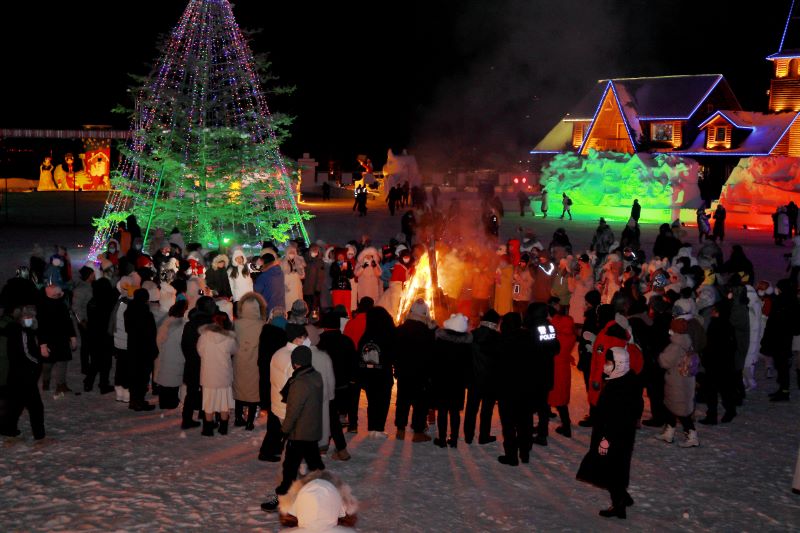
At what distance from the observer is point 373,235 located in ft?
87.0

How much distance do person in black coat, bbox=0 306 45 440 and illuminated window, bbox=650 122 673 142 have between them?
47.1 metres

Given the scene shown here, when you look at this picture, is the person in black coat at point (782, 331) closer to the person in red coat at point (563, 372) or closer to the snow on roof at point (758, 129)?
the person in red coat at point (563, 372)

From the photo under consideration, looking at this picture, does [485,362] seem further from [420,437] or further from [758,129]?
[758,129]

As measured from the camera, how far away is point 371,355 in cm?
867

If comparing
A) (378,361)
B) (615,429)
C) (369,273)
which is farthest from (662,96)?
(615,429)

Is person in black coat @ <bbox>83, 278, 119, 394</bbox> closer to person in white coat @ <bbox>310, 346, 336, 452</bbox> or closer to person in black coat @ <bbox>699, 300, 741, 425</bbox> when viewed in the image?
person in white coat @ <bbox>310, 346, 336, 452</bbox>

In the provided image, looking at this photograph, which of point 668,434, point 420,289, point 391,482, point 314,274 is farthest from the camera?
point 420,289

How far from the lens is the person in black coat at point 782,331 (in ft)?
34.3

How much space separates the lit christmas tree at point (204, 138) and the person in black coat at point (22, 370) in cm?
903

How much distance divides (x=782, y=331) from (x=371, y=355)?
520cm

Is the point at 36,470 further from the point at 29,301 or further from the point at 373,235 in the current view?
the point at 373,235

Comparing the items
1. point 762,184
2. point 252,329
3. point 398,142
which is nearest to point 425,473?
point 252,329

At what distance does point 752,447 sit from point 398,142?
7555 centimetres

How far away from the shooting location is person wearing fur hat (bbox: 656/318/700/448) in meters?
8.63
